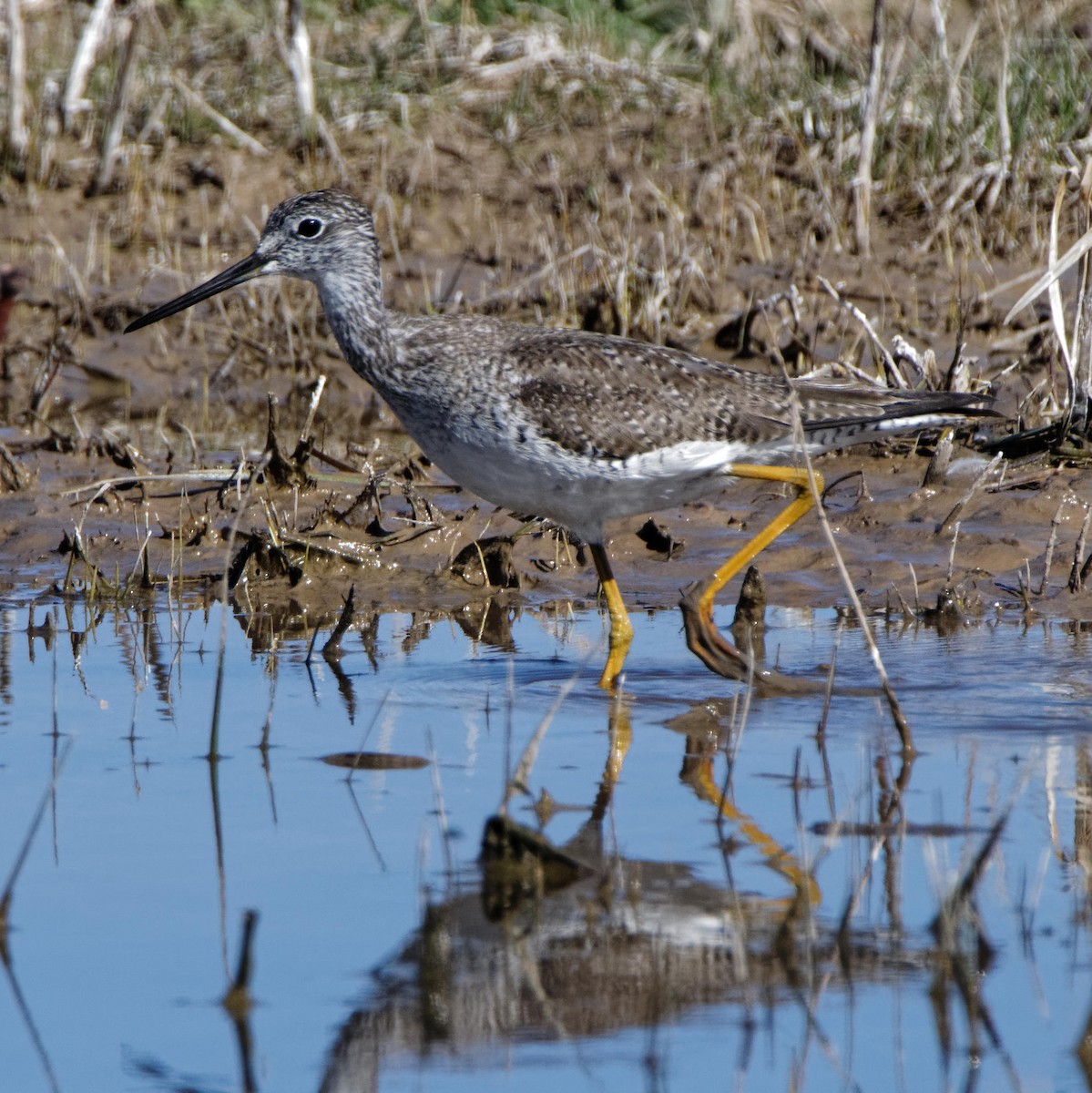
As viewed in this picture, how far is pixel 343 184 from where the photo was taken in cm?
1236

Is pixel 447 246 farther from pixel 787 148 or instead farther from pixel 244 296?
pixel 787 148

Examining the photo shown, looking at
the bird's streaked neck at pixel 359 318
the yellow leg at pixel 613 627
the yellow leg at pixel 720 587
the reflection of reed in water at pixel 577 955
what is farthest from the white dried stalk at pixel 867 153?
the reflection of reed in water at pixel 577 955

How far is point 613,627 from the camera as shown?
6.65 metres

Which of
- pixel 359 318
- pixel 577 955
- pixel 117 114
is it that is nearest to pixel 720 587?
pixel 359 318

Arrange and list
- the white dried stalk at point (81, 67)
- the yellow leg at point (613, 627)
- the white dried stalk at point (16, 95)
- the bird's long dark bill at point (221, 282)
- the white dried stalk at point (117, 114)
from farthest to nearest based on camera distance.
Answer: the white dried stalk at point (81, 67) → the white dried stalk at point (16, 95) → the white dried stalk at point (117, 114) → the bird's long dark bill at point (221, 282) → the yellow leg at point (613, 627)

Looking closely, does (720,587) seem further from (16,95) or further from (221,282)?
(16,95)

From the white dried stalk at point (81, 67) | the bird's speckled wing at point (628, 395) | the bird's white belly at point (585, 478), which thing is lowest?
the bird's white belly at point (585, 478)

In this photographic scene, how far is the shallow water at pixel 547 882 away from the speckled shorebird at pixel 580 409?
0.69m

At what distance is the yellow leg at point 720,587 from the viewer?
6082mm

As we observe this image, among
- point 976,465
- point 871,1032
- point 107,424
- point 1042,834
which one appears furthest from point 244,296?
point 871,1032

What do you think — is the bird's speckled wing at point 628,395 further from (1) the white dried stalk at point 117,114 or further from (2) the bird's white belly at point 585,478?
(1) the white dried stalk at point 117,114

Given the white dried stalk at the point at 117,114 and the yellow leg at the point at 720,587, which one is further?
the white dried stalk at the point at 117,114

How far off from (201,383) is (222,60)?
4.41 m

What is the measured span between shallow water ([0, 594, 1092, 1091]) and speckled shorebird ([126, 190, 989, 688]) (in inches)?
27.0
